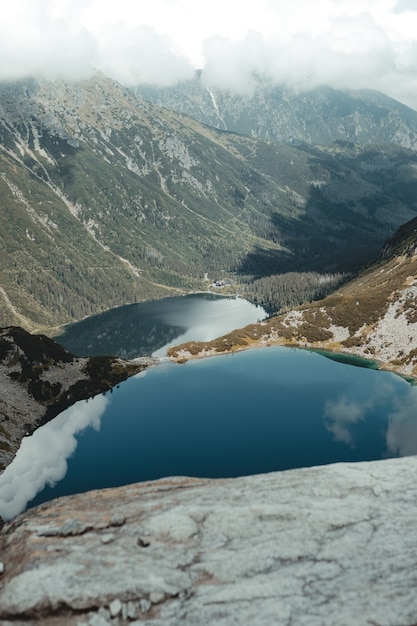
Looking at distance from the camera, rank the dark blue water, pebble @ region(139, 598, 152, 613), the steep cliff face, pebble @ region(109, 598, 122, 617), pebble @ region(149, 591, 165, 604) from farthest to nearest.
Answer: the steep cliff face → the dark blue water → pebble @ region(149, 591, 165, 604) → pebble @ region(139, 598, 152, 613) → pebble @ region(109, 598, 122, 617)

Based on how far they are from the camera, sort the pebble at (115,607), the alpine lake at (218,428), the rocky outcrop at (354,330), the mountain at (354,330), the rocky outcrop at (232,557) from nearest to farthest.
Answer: the rocky outcrop at (232,557)
the pebble at (115,607)
the alpine lake at (218,428)
the mountain at (354,330)
the rocky outcrop at (354,330)

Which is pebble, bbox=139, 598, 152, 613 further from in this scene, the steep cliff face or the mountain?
the mountain

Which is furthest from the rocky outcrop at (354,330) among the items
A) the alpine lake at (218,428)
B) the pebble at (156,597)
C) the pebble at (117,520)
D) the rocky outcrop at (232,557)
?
the pebble at (156,597)

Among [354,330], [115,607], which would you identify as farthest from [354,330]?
[115,607]

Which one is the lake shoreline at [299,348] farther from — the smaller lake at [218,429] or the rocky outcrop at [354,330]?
the smaller lake at [218,429]

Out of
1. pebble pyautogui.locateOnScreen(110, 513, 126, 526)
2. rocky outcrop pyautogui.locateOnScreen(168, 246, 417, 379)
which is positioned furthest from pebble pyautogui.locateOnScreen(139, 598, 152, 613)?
rocky outcrop pyautogui.locateOnScreen(168, 246, 417, 379)

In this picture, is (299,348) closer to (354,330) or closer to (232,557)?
(354,330)
